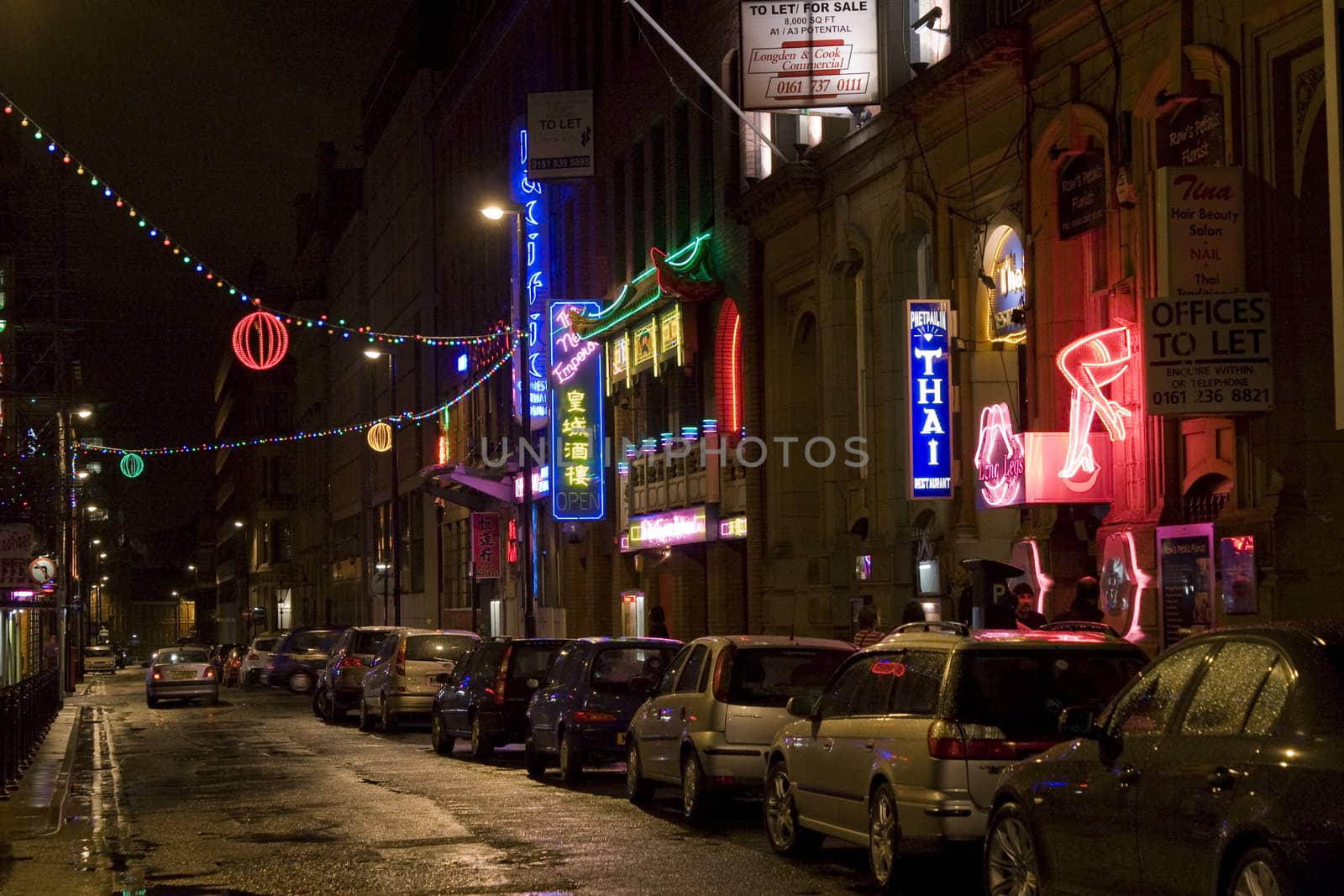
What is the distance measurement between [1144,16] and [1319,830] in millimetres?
14495

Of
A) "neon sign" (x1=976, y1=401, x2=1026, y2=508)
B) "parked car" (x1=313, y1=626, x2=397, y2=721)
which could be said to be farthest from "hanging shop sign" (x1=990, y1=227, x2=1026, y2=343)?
"parked car" (x1=313, y1=626, x2=397, y2=721)

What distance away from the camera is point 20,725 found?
76.3ft

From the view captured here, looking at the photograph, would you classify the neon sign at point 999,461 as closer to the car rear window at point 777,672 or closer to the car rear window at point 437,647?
the car rear window at point 777,672

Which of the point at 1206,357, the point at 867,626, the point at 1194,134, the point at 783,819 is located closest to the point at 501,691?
the point at 867,626

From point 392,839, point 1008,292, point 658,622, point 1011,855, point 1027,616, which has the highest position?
point 1008,292

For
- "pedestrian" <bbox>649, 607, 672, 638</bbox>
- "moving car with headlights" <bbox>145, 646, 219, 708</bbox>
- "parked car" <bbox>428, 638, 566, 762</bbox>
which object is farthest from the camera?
"moving car with headlights" <bbox>145, 646, 219, 708</bbox>

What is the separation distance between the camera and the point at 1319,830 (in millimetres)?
7332

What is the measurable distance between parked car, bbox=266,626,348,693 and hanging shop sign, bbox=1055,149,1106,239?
3226 centimetres

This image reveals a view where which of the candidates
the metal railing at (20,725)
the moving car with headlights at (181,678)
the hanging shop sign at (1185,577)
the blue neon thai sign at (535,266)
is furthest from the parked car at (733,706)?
the blue neon thai sign at (535,266)

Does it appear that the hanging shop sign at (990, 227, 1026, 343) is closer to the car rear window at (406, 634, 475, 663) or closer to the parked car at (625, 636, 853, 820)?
the parked car at (625, 636, 853, 820)

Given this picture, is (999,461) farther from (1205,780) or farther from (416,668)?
(1205,780)

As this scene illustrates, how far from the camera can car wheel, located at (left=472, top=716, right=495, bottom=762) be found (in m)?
25.2

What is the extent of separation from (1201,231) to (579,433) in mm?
27109

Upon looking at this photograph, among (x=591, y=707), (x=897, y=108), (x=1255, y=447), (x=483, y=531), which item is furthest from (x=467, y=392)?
(x=1255, y=447)
